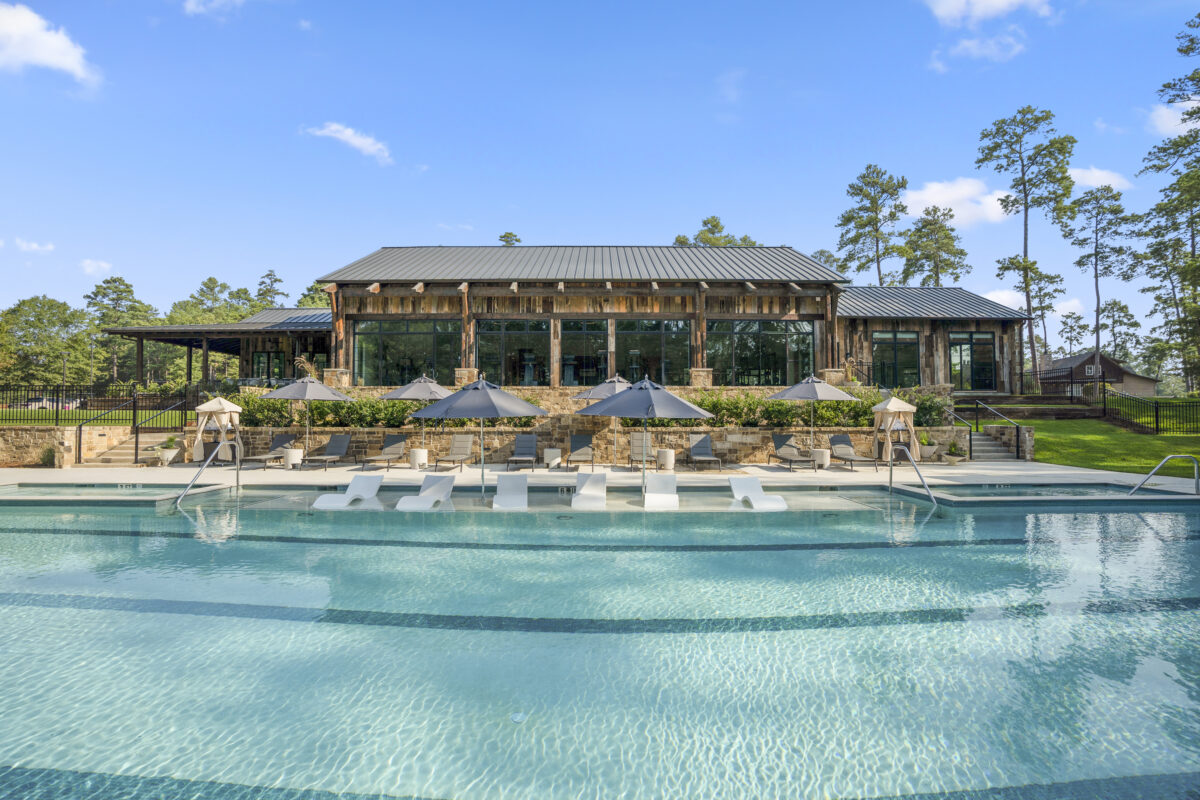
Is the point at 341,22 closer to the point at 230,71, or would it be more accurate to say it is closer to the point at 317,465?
the point at 230,71

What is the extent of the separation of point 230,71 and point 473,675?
1839cm

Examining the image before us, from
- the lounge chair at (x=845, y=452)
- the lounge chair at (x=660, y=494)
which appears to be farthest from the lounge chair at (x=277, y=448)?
the lounge chair at (x=845, y=452)

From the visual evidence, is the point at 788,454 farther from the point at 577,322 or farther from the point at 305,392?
the point at 305,392

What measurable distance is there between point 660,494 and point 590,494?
4.41ft

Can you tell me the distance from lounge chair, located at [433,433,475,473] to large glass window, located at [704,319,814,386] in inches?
443

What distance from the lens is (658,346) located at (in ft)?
74.4

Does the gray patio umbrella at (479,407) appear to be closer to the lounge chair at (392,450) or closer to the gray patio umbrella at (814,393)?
the lounge chair at (392,450)

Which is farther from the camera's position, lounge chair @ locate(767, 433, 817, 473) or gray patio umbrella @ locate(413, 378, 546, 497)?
lounge chair @ locate(767, 433, 817, 473)

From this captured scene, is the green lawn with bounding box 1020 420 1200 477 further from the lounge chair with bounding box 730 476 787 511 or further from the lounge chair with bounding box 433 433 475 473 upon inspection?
the lounge chair with bounding box 433 433 475 473

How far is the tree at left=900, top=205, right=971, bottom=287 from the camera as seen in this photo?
38.7 m

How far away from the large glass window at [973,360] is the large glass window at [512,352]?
20168 mm

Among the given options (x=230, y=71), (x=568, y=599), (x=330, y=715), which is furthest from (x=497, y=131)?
(x=330, y=715)

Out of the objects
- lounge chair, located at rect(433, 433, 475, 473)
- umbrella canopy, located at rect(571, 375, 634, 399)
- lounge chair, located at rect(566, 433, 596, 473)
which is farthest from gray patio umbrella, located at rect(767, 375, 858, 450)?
lounge chair, located at rect(433, 433, 475, 473)

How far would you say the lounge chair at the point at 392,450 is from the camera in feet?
52.7
